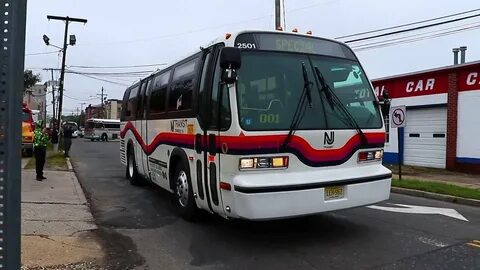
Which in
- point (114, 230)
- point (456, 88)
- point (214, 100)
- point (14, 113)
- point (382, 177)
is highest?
point (456, 88)

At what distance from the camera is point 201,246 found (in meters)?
6.32

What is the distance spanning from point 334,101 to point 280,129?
98 cm

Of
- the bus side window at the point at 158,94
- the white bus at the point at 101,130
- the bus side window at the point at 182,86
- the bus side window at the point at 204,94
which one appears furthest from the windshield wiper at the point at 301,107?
the white bus at the point at 101,130

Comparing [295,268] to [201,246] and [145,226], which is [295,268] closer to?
[201,246]

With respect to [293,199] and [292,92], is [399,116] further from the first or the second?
[293,199]

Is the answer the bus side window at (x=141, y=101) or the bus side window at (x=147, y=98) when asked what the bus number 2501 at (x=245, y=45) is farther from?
the bus side window at (x=141, y=101)

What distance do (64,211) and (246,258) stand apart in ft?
14.1

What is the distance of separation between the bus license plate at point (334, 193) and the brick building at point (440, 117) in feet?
39.2

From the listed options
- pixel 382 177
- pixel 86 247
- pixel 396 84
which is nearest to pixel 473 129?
pixel 396 84

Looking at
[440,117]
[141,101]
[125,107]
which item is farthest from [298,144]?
[440,117]

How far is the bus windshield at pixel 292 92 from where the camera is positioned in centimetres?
593

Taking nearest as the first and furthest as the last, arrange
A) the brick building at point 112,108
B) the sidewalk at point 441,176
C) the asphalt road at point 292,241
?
the asphalt road at point 292,241 → the sidewalk at point 441,176 → the brick building at point 112,108

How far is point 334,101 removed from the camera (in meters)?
6.40

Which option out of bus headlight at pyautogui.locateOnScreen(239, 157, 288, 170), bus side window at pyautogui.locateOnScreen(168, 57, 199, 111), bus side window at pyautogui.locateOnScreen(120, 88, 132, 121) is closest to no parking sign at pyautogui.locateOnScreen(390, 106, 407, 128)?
bus side window at pyautogui.locateOnScreen(168, 57, 199, 111)
